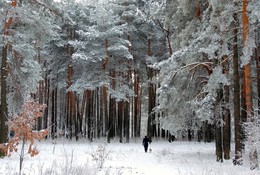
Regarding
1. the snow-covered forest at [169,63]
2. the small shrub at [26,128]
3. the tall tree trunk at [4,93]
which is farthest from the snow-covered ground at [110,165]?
the tall tree trunk at [4,93]

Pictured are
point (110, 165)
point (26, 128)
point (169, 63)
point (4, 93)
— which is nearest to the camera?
point (26, 128)

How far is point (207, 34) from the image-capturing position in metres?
12.9

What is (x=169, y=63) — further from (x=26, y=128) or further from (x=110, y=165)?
(x=26, y=128)

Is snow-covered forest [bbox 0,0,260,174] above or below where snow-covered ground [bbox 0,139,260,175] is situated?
above

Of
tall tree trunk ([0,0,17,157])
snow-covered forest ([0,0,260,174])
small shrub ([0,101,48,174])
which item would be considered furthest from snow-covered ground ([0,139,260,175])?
tall tree trunk ([0,0,17,157])

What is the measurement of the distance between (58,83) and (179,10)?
1518 cm

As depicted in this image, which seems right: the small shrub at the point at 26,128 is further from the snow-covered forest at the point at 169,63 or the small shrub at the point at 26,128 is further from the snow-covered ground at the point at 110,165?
the snow-covered ground at the point at 110,165

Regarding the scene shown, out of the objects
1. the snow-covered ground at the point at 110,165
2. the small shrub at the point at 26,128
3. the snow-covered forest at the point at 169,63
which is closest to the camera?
the small shrub at the point at 26,128

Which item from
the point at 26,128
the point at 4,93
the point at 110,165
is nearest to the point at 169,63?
the point at 110,165

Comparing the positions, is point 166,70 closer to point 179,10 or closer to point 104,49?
point 179,10

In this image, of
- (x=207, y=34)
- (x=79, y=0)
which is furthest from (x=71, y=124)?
(x=207, y=34)

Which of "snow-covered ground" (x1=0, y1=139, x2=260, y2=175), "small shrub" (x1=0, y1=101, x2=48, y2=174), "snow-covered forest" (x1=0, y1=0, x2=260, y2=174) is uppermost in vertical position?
"snow-covered forest" (x1=0, y1=0, x2=260, y2=174)

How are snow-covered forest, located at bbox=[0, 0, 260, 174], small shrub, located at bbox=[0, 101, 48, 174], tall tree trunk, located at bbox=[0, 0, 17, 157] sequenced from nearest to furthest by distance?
1. small shrub, located at bbox=[0, 101, 48, 174]
2. snow-covered forest, located at bbox=[0, 0, 260, 174]
3. tall tree trunk, located at bbox=[0, 0, 17, 157]

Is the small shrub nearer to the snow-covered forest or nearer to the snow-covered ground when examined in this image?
the snow-covered forest
